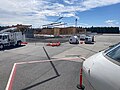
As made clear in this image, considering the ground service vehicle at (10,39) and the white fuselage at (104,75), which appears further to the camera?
the ground service vehicle at (10,39)

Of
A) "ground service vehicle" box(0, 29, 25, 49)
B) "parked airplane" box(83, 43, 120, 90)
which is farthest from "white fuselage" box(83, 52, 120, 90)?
"ground service vehicle" box(0, 29, 25, 49)

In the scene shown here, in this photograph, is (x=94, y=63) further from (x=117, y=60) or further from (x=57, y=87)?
(x=57, y=87)

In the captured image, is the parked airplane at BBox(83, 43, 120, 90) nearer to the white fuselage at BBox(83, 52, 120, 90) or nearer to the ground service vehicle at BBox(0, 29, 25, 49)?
the white fuselage at BBox(83, 52, 120, 90)

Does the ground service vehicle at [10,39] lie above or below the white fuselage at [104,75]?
below

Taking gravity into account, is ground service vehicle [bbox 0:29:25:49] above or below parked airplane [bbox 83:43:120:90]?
below

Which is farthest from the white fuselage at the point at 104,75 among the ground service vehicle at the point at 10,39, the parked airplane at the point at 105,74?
the ground service vehicle at the point at 10,39

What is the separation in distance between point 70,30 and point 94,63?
74.7 meters

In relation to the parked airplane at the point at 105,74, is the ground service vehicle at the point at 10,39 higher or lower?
lower

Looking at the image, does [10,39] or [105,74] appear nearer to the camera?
[105,74]

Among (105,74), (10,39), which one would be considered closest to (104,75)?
(105,74)

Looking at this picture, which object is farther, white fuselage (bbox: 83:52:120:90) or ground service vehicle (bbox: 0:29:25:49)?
ground service vehicle (bbox: 0:29:25:49)

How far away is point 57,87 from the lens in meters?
A: 6.39

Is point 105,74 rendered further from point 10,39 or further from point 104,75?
point 10,39

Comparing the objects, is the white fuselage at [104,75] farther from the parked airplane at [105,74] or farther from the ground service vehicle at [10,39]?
the ground service vehicle at [10,39]
